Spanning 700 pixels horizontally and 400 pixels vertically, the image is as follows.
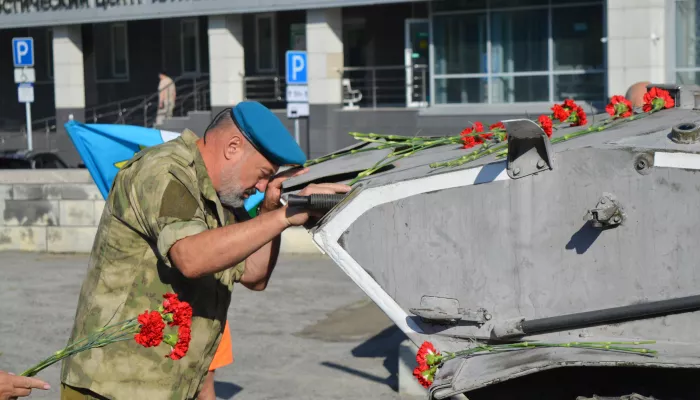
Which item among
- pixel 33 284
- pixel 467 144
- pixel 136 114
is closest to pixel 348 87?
pixel 136 114

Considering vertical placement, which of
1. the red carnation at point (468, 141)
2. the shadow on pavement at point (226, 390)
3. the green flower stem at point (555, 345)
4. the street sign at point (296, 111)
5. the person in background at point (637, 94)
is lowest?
the shadow on pavement at point (226, 390)

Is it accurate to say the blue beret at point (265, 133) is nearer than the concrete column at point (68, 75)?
Yes

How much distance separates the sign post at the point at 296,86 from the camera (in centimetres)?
1675

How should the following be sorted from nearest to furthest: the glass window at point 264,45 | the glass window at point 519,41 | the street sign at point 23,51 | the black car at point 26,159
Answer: the street sign at point 23,51 → the glass window at point 519,41 → the black car at point 26,159 → the glass window at point 264,45

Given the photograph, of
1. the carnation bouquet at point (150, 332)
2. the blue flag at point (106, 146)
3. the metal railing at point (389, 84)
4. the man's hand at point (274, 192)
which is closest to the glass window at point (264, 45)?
the metal railing at point (389, 84)

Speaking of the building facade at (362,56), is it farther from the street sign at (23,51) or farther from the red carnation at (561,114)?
the red carnation at (561,114)

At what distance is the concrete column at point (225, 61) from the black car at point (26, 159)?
12.9 feet

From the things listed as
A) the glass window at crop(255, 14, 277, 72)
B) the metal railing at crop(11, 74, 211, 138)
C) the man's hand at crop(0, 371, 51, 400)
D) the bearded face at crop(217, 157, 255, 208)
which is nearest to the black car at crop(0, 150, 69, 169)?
the metal railing at crop(11, 74, 211, 138)

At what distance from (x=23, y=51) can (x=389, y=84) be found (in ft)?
28.2

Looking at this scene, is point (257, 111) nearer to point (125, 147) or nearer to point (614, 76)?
point (125, 147)

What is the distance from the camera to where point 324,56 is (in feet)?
79.4

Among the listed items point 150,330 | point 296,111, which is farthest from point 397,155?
point 296,111

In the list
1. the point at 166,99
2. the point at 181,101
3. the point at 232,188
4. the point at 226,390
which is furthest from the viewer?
the point at 181,101

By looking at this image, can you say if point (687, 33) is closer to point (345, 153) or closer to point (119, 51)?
point (119, 51)
